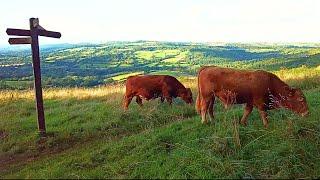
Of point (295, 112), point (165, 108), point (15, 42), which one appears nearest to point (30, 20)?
point (15, 42)

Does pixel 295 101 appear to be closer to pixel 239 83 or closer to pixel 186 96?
pixel 239 83

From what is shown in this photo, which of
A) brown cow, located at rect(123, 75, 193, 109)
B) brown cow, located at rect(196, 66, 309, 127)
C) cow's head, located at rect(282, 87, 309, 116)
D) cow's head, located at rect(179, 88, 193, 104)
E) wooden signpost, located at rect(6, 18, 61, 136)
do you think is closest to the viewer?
brown cow, located at rect(196, 66, 309, 127)

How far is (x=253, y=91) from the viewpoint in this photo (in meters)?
10.4

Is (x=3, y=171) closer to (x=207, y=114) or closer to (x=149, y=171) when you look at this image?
(x=149, y=171)

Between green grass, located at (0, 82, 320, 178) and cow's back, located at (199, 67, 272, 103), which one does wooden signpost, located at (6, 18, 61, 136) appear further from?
cow's back, located at (199, 67, 272, 103)

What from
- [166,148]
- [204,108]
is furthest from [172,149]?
[204,108]

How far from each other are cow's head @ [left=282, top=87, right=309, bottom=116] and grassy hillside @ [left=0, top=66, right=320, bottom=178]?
231 mm

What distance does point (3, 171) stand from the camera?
9.63 metres

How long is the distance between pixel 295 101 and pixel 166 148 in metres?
3.72

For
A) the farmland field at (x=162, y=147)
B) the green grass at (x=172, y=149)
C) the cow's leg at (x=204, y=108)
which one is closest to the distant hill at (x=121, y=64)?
the farmland field at (x=162, y=147)

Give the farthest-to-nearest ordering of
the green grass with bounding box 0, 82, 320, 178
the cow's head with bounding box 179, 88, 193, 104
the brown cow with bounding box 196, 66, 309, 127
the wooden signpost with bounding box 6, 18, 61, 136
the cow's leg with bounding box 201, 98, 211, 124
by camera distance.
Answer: the cow's head with bounding box 179, 88, 193, 104
the wooden signpost with bounding box 6, 18, 61, 136
the cow's leg with bounding box 201, 98, 211, 124
the brown cow with bounding box 196, 66, 309, 127
the green grass with bounding box 0, 82, 320, 178

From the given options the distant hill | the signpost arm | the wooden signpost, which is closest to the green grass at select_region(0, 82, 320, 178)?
the signpost arm

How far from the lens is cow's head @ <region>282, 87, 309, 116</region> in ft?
34.7

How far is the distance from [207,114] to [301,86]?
8.19 meters
